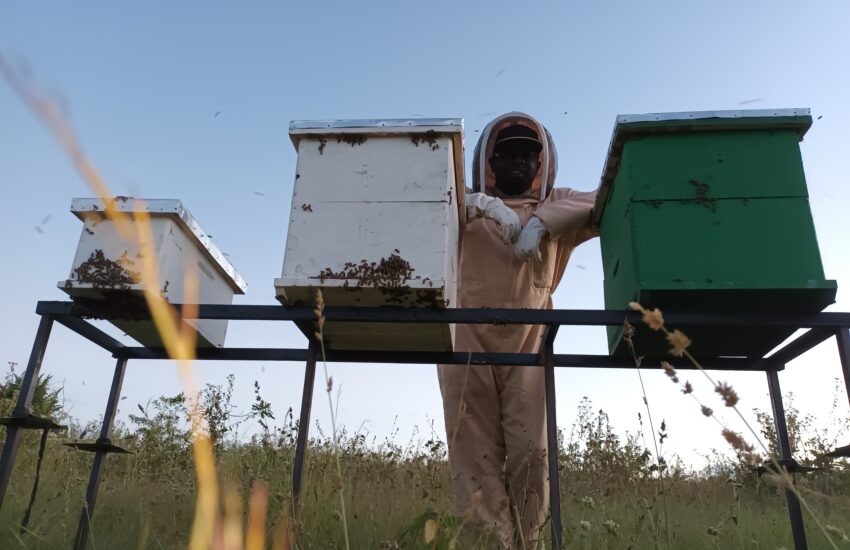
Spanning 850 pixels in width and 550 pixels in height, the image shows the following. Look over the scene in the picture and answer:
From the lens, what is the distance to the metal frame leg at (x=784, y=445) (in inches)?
110

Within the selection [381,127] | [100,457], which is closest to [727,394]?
[381,127]

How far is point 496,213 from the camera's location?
Answer: 3668mm

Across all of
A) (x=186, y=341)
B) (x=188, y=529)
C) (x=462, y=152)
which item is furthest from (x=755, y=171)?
(x=188, y=529)

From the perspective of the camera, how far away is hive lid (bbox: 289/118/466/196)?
2.80 metres

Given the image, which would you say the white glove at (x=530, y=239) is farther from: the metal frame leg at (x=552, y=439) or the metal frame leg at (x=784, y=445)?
the metal frame leg at (x=784, y=445)

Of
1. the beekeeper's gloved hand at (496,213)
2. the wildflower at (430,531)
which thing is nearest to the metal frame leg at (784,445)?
the beekeeper's gloved hand at (496,213)

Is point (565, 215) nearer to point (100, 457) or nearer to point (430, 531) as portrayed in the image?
point (430, 531)

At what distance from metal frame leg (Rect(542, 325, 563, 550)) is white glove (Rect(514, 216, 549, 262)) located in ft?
2.57

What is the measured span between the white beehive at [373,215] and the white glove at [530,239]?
80 cm

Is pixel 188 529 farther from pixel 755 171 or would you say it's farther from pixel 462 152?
pixel 755 171

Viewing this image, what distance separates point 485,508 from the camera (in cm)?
396

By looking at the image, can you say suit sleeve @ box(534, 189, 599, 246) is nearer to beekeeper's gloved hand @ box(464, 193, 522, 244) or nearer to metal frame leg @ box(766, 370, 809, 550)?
beekeeper's gloved hand @ box(464, 193, 522, 244)

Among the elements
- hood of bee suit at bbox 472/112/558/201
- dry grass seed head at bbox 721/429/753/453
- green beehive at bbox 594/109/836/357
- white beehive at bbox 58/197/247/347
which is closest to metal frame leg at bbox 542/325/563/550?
green beehive at bbox 594/109/836/357

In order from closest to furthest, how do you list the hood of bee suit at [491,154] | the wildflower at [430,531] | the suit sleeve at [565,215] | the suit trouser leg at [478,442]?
the wildflower at [430,531], the suit sleeve at [565,215], the suit trouser leg at [478,442], the hood of bee suit at [491,154]
